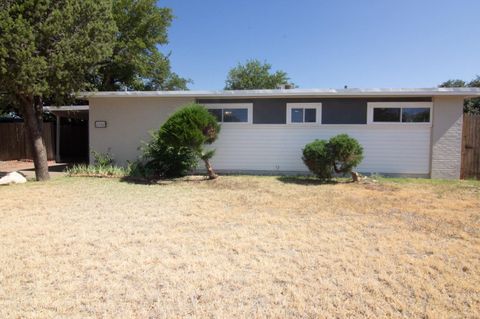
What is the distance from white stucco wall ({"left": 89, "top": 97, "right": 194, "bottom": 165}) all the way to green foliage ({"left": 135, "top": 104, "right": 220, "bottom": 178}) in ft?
2.29

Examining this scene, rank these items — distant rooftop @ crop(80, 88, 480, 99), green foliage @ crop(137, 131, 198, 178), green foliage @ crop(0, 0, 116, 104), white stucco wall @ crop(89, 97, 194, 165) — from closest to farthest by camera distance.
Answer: green foliage @ crop(0, 0, 116, 104) → distant rooftop @ crop(80, 88, 480, 99) → green foliage @ crop(137, 131, 198, 178) → white stucco wall @ crop(89, 97, 194, 165)

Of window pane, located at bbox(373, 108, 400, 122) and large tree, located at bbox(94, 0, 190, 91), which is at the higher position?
large tree, located at bbox(94, 0, 190, 91)

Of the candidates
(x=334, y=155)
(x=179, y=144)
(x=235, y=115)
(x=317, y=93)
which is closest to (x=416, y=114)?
(x=317, y=93)

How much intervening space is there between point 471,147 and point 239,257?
32.1 ft

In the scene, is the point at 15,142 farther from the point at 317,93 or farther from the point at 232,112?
the point at 317,93

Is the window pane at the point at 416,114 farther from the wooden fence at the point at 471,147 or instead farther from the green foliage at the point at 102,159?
the green foliage at the point at 102,159

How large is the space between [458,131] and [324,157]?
450 centimetres

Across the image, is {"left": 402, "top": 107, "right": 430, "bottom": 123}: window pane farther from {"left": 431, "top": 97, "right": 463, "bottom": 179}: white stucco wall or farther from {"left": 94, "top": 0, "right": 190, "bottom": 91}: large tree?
{"left": 94, "top": 0, "right": 190, "bottom": 91}: large tree

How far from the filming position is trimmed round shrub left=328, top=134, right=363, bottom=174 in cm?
865

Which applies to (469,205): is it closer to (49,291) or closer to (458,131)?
(458,131)

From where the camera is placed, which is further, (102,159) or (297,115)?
(102,159)

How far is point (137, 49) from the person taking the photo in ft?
66.7

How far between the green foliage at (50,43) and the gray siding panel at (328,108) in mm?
4417

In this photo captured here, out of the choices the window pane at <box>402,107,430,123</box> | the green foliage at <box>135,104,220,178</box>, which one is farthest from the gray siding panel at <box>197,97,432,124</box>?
the green foliage at <box>135,104,220,178</box>
